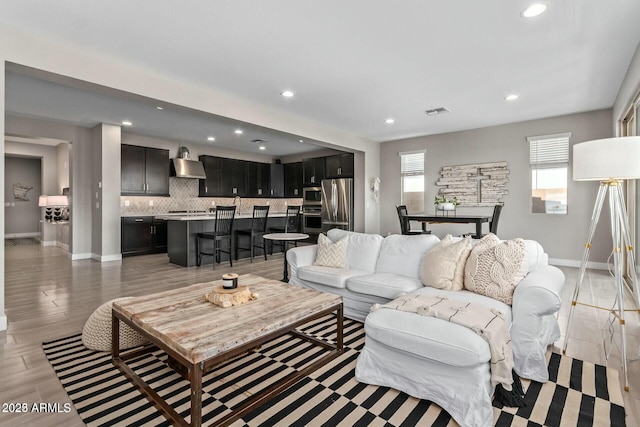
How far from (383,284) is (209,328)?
1.55 m

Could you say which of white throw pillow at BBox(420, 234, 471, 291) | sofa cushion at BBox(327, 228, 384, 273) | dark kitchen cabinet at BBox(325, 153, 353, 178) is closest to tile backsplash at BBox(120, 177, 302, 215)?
dark kitchen cabinet at BBox(325, 153, 353, 178)

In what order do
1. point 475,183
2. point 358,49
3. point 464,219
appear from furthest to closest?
point 475,183, point 464,219, point 358,49

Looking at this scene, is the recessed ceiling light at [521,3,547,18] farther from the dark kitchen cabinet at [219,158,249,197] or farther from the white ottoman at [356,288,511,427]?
the dark kitchen cabinet at [219,158,249,197]

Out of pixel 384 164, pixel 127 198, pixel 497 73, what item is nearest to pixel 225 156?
pixel 127 198

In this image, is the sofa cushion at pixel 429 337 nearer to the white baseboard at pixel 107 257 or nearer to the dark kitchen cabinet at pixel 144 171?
the white baseboard at pixel 107 257

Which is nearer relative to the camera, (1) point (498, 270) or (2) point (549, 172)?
(1) point (498, 270)

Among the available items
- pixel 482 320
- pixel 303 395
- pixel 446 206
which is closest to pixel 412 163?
pixel 446 206

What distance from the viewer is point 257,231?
6711 mm

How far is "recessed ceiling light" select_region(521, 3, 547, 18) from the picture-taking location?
251 centimetres

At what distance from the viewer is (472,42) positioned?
10.1 ft

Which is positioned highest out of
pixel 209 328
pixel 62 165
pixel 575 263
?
pixel 62 165

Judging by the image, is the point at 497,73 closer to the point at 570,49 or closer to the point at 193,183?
the point at 570,49

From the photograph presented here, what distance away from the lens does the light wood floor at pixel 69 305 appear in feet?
6.20

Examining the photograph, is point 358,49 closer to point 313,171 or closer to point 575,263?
point 575,263
